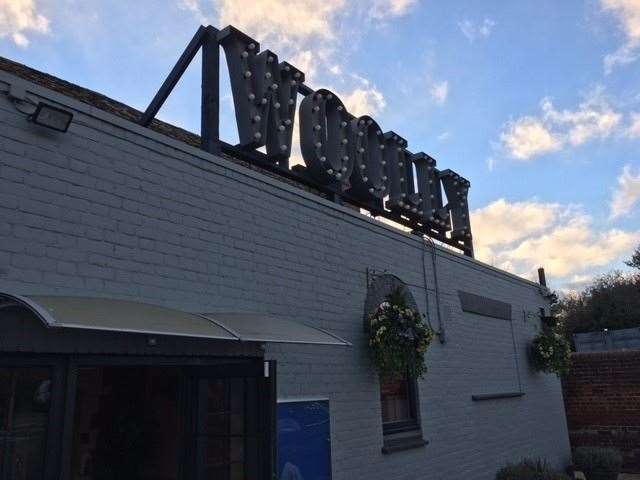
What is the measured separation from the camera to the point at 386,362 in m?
6.71

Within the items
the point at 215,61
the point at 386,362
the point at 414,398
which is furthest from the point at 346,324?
the point at 215,61

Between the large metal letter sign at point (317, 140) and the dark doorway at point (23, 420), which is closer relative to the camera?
the dark doorway at point (23, 420)

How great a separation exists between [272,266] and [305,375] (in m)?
1.21

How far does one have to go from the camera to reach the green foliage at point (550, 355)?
11523 millimetres

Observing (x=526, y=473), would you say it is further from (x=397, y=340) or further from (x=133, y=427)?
(x=133, y=427)

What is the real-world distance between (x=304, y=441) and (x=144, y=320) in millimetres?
2600

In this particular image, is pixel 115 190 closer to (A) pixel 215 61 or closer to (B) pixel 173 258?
(B) pixel 173 258

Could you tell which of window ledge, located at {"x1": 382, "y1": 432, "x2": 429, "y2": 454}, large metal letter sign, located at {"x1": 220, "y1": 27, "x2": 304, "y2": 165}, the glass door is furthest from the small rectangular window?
large metal letter sign, located at {"x1": 220, "y1": 27, "x2": 304, "y2": 165}

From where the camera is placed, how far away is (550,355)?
11.5 meters

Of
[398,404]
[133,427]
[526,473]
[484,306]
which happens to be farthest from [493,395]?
[133,427]

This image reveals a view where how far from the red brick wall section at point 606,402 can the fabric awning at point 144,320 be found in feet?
36.8

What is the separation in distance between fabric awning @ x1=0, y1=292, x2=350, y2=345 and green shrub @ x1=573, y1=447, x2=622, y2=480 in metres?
8.75

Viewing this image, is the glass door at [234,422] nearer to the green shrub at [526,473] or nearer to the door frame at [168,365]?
the door frame at [168,365]

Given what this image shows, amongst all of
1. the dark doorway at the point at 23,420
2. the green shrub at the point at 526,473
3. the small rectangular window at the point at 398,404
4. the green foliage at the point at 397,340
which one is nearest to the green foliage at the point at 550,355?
the green shrub at the point at 526,473
